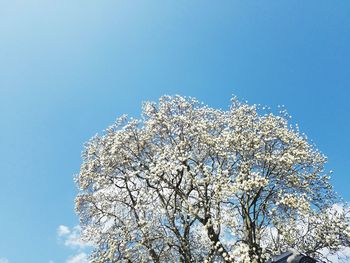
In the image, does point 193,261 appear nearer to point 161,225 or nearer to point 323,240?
point 161,225

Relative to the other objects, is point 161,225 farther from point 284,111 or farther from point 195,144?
point 284,111

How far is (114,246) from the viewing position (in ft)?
63.9

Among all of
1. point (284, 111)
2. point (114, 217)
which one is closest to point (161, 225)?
point (114, 217)

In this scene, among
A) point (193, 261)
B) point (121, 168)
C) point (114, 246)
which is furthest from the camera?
point (121, 168)

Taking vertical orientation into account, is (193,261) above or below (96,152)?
below

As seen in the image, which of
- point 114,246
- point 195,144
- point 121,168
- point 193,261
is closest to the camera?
point 114,246

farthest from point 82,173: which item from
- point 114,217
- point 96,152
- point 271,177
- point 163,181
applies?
point 271,177

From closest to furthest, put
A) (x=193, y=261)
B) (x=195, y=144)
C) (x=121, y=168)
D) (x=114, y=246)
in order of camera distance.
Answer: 1. (x=114, y=246)
2. (x=193, y=261)
3. (x=195, y=144)
4. (x=121, y=168)

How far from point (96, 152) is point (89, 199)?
127 inches

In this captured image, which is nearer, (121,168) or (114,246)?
(114,246)

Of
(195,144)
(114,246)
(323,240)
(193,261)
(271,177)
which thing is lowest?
(323,240)

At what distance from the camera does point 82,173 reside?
2498 centimetres

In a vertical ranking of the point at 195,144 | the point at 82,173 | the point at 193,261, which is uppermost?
the point at 82,173

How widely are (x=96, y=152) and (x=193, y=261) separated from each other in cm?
981
